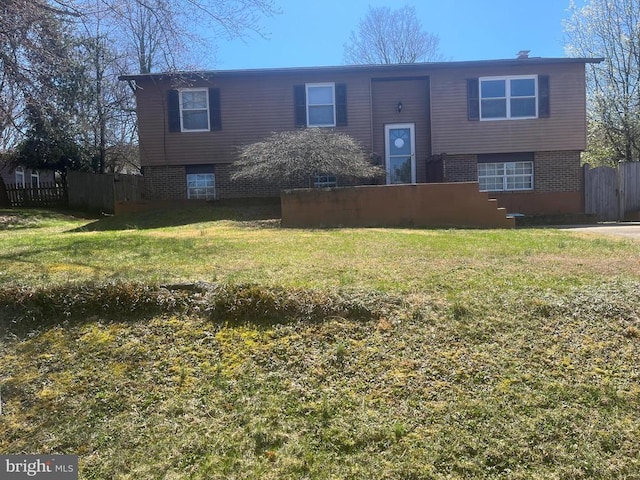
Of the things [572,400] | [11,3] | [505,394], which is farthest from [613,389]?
[11,3]

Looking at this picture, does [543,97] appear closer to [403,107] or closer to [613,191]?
[613,191]

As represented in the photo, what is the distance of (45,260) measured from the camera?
6.19 metres

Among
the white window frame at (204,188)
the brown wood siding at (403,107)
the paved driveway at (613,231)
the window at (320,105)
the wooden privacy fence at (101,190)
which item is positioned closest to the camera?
the paved driveway at (613,231)

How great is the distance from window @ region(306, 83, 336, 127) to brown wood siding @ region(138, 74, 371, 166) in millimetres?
289

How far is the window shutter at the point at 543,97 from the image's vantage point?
16297 mm

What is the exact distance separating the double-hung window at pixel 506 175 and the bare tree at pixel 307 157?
Answer: 4.97 meters

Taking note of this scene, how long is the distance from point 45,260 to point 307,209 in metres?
5.95

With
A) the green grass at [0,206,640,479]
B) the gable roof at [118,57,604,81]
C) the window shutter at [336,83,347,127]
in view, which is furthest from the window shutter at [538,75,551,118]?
the green grass at [0,206,640,479]

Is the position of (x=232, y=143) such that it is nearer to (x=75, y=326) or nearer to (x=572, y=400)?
(x=75, y=326)

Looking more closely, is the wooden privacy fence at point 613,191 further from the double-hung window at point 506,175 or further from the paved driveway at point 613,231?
the paved driveway at point 613,231

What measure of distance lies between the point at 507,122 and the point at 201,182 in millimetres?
10302

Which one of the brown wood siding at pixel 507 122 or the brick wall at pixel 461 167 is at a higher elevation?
the brown wood siding at pixel 507 122

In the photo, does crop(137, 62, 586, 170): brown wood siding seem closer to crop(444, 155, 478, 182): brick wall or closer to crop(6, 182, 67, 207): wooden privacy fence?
crop(444, 155, 478, 182): brick wall

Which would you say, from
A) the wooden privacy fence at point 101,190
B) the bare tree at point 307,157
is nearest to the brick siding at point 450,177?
the wooden privacy fence at point 101,190
